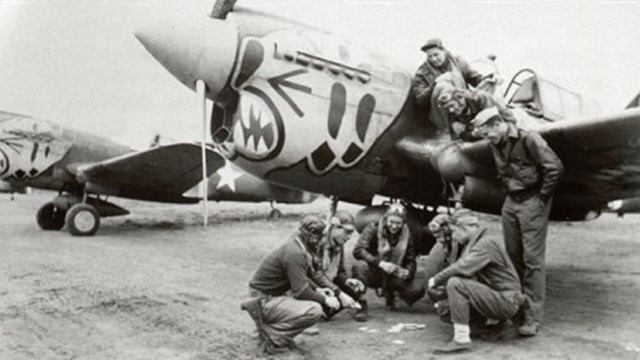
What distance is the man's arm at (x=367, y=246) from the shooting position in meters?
5.40

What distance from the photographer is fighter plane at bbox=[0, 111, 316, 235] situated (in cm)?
1100

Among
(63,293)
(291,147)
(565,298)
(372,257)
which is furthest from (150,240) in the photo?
(565,298)

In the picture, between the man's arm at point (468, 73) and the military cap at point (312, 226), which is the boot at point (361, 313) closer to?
the military cap at point (312, 226)

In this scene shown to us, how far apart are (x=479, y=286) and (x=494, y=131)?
1233mm

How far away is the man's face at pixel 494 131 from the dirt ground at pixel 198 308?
4.93 ft

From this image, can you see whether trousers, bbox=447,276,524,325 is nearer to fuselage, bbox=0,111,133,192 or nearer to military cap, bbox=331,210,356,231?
military cap, bbox=331,210,356,231

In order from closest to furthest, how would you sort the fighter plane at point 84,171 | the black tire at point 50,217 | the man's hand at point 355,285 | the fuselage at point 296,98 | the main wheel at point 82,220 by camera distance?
the man's hand at point 355,285, the fuselage at point 296,98, the main wheel at point 82,220, the fighter plane at point 84,171, the black tire at point 50,217

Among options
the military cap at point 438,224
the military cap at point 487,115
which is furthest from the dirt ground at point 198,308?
the military cap at point 487,115

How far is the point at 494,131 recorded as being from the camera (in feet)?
15.2

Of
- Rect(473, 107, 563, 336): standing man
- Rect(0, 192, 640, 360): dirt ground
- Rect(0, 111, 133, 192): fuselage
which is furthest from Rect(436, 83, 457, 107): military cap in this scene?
Rect(0, 111, 133, 192): fuselage

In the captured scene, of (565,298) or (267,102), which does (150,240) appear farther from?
(565,298)

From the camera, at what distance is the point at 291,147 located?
6.02m

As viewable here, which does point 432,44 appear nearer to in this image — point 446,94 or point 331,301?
point 446,94

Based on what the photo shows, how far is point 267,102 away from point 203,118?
749 mm
